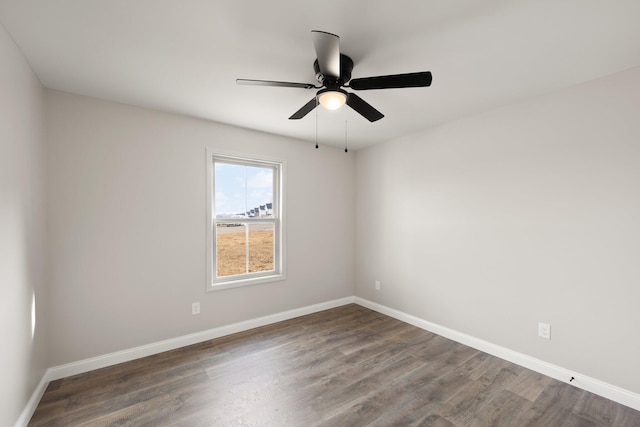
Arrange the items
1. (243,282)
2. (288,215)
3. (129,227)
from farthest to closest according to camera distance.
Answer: (288,215) → (243,282) → (129,227)

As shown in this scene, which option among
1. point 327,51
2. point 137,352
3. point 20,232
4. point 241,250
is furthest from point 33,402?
point 327,51

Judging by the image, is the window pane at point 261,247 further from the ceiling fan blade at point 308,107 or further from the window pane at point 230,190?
the ceiling fan blade at point 308,107

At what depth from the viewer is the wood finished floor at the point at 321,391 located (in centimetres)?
191

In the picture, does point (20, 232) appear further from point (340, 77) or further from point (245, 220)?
point (340, 77)

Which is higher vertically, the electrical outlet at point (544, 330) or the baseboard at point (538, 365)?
the electrical outlet at point (544, 330)

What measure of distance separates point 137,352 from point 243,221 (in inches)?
66.1

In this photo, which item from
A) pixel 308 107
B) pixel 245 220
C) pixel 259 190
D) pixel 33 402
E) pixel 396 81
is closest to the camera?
pixel 396 81

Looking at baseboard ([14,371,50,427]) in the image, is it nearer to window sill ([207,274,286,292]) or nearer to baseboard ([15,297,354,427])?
baseboard ([15,297,354,427])

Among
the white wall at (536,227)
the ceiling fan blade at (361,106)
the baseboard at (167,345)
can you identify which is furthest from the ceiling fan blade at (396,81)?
the baseboard at (167,345)

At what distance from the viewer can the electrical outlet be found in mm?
2426

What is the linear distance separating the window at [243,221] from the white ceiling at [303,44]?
1.01m

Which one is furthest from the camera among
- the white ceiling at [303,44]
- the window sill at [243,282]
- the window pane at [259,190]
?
the window pane at [259,190]

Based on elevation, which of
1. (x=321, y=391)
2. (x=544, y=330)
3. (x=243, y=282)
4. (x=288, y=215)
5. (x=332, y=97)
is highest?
(x=332, y=97)

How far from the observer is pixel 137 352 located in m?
2.68
